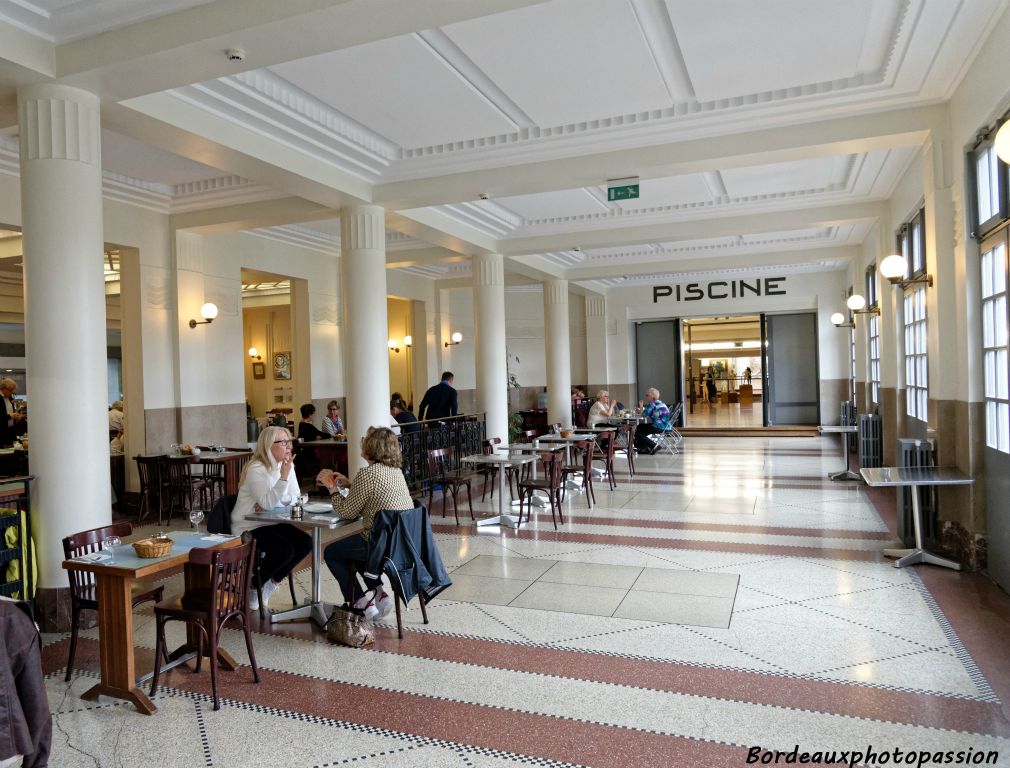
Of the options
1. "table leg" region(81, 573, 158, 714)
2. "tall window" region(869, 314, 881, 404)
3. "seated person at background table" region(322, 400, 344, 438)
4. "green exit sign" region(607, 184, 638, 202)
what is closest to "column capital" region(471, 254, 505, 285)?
"seated person at background table" region(322, 400, 344, 438)

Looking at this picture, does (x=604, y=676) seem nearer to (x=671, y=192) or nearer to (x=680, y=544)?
(x=680, y=544)

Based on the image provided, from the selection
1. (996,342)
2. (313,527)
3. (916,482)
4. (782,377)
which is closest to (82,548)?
(313,527)

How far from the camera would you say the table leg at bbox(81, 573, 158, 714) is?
347 cm

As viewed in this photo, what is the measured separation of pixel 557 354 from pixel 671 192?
209 inches

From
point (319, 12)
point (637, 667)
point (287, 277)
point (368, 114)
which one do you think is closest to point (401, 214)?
point (368, 114)

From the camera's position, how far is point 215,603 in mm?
3492

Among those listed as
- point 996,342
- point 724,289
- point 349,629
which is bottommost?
point 349,629

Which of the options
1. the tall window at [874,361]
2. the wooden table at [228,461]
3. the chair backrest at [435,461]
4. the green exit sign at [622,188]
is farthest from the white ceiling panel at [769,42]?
the wooden table at [228,461]

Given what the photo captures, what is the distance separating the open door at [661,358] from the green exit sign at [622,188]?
35.2 feet

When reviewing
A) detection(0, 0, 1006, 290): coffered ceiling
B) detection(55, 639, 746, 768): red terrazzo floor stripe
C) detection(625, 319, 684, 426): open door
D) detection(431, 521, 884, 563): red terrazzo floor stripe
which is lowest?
detection(55, 639, 746, 768): red terrazzo floor stripe

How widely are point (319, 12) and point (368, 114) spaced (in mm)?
2428

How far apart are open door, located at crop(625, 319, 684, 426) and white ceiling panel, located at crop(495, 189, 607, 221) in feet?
27.1

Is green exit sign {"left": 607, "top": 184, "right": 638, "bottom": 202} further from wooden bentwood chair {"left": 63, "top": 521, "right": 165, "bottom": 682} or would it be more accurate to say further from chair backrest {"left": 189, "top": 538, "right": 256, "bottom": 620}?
wooden bentwood chair {"left": 63, "top": 521, "right": 165, "bottom": 682}

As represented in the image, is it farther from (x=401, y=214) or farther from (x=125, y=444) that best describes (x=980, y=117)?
(x=125, y=444)
